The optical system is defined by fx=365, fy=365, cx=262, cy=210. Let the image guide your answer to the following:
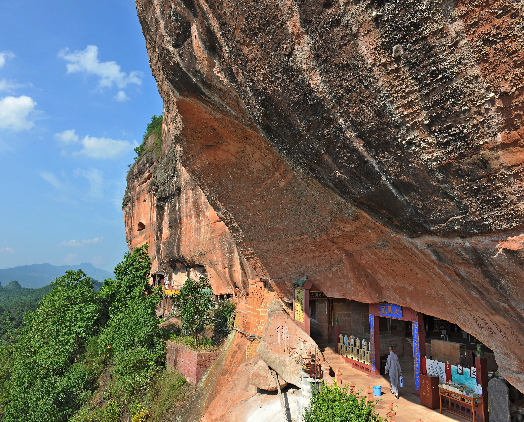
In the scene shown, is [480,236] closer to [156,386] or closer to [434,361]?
[434,361]

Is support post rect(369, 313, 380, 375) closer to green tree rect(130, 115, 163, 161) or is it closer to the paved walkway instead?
the paved walkway

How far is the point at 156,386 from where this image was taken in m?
12.3

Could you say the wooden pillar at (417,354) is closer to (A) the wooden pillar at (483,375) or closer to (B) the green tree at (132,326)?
(A) the wooden pillar at (483,375)

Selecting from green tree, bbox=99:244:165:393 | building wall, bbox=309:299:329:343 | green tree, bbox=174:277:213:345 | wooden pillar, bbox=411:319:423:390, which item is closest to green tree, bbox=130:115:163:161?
green tree, bbox=99:244:165:393

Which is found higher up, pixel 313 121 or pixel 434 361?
pixel 313 121

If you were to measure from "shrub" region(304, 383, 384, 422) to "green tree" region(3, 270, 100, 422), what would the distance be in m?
11.2

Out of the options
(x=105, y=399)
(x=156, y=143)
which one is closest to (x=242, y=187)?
(x=105, y=399)

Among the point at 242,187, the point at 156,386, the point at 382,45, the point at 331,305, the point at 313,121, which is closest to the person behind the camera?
the point at 382,45

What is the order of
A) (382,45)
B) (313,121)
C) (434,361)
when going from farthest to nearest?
(434,361)
(313,121)
(382,45)

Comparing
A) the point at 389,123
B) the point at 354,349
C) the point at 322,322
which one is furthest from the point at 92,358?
the point at 389,123

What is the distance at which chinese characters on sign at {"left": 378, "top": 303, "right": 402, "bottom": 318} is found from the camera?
26.4 ft

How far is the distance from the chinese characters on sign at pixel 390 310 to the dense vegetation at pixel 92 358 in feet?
23.4

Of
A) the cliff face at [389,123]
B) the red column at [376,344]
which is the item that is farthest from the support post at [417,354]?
the red column at [376,344]

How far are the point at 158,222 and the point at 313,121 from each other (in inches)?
654
